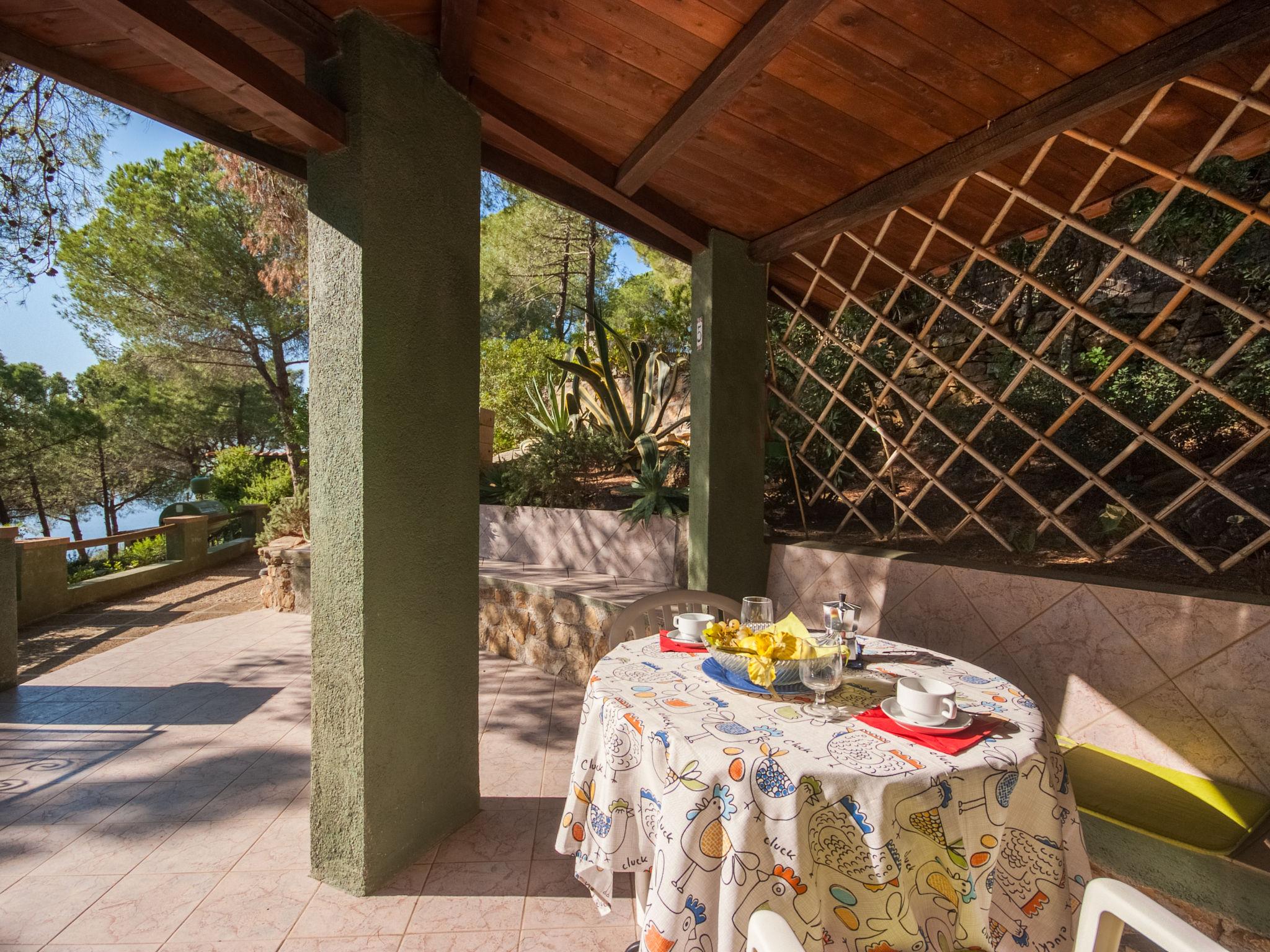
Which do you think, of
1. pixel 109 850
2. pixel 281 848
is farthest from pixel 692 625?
pixel 109 850

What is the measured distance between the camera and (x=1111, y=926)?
0.72 meters

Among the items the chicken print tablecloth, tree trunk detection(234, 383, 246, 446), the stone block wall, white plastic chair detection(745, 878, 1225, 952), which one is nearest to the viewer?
white plastic chair detection(745, 878, 1225, 952)

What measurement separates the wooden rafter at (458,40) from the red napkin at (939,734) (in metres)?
1.83

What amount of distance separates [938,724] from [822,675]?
198 mm

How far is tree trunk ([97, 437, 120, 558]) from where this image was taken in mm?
11352

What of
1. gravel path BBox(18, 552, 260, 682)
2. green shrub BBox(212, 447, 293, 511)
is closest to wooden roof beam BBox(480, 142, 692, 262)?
gravel path BBox(18, 552, 260, 682)

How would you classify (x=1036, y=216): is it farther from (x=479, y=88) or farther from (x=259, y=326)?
(x=259, y=326)

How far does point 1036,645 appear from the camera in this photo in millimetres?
1983

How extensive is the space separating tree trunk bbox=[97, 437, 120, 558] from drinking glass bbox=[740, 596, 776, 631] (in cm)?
1343

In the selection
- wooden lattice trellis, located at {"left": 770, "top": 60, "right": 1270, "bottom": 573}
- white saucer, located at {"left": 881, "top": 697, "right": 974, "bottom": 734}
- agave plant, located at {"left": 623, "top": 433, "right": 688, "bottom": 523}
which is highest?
wooden lattice trellis, located at {"left": 770, "top": 60, "right": 1270, "bottom": 573}

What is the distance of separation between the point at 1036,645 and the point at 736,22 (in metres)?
1.96

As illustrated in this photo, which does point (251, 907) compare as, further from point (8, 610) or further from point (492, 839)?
point (8, 610)

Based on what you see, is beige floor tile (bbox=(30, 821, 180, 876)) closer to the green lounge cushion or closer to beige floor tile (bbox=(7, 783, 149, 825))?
beige floor tile (bbox=(7, 783, 149, 825))

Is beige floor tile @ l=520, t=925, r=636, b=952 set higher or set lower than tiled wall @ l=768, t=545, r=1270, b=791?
lower
